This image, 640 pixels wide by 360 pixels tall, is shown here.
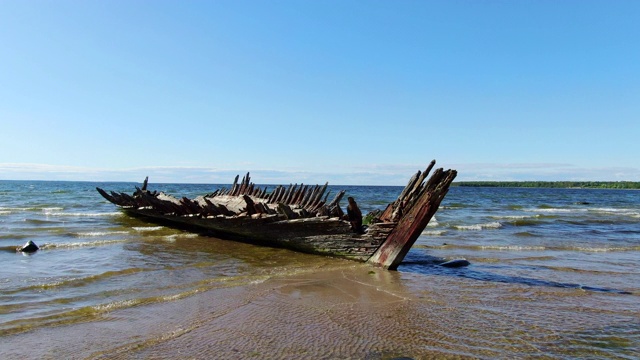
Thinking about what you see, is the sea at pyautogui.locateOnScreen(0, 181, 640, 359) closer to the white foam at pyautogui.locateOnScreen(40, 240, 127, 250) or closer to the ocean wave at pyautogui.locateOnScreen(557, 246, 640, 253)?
the white foam at pyautogui.locateOnScreen(40, 240, 127, 250)

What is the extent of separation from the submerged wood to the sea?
0.42m

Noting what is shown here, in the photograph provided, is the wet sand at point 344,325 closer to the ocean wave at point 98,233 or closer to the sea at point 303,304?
the sea at point 303,304

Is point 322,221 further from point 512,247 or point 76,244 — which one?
point 76,244

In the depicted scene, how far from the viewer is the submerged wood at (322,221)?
24.0ft

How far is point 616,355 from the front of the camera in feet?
12.7

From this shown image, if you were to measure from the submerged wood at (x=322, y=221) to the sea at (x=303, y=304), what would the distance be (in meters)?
0.42

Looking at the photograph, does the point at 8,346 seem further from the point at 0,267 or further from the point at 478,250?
the point at 478,250

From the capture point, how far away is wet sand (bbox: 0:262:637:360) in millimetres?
3896

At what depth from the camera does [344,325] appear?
15.2 feet

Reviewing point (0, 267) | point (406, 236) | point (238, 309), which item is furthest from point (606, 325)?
point (0, 267)

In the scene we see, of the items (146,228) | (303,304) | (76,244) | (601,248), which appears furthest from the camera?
(146,228)

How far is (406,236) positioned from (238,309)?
3.35 m

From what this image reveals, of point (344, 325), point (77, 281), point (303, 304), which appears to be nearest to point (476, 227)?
point (303, 304)

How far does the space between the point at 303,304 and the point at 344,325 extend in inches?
38.9
